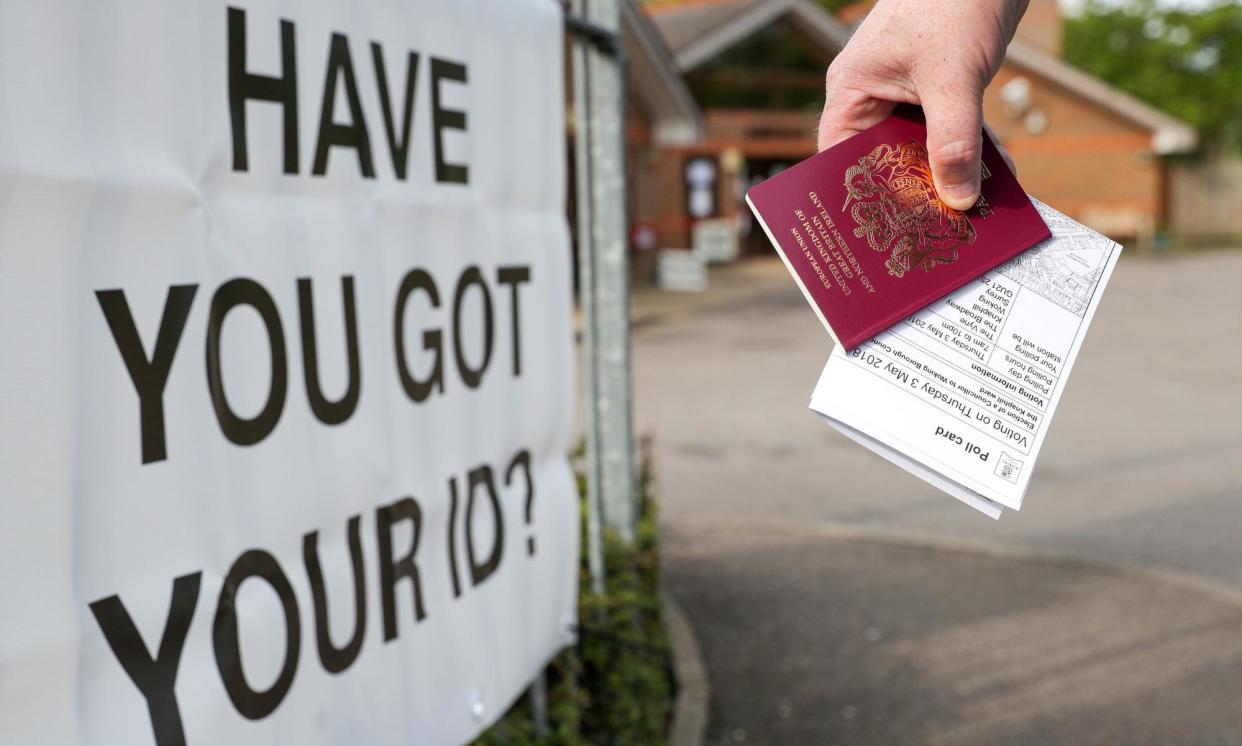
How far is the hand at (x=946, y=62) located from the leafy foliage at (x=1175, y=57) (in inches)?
1888

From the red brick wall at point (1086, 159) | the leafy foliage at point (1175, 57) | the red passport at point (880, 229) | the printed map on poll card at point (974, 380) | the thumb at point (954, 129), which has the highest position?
the leafy foliage at point (1175, 57)

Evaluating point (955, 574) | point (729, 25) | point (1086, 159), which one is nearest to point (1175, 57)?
point (1086, 159)

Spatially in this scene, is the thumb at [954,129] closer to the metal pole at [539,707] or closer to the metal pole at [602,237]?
the metal pole at [539,707]

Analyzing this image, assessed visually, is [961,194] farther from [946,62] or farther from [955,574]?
[955,574]

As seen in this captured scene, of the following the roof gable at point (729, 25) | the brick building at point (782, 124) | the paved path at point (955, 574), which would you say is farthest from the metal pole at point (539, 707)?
the roof gable at point (729, 25)

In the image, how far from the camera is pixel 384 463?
2.20 metres

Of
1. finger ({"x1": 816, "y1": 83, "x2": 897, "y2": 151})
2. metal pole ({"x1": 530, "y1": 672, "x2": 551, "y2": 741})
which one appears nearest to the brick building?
metal pole ({"x1": 530, "y1": 672, "x2": 551, "y2": 741})

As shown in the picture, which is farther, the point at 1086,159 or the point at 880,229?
the point at 1086,159

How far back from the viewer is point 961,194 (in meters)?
1.36

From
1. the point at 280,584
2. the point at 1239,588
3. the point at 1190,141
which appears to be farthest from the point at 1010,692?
the point at 1190,141

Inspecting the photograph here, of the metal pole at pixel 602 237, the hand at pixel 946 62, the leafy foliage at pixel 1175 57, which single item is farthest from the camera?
the leafy foliage at pixel 1175 57

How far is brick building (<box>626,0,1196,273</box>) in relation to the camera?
25031mm

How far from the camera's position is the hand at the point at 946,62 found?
1.29 m

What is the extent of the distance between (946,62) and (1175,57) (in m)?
50.9
